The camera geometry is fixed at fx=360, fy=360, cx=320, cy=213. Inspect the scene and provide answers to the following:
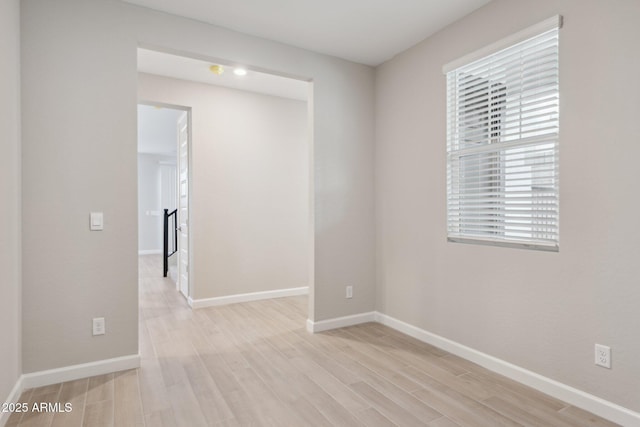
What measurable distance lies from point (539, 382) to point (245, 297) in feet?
10.6

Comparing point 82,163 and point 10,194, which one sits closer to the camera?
point 10,194

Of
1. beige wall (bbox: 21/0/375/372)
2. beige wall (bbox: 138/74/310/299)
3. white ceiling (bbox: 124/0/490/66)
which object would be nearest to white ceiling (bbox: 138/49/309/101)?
beige wall (bbox: 138/74/310/299)

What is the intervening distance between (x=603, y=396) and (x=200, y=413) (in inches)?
88.3

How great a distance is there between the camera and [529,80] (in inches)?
92.8

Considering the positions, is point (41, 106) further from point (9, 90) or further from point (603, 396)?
point (603, 396)

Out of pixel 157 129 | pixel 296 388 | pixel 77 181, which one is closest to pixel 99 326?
pixel 77 181

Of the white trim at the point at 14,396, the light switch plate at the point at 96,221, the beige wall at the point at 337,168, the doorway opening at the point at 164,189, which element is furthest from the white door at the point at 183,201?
the white trim at the point at 14,396

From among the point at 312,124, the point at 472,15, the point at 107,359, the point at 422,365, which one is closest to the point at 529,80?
the point at 472,15

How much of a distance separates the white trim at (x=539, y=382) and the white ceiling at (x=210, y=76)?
2818 millimetres

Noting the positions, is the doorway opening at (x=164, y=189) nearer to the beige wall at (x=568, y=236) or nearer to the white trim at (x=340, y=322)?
the white trim at (x=340, y=322)

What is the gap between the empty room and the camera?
200cm

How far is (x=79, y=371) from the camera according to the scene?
2428 millimetres

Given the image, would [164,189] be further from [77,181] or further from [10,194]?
[10,194]

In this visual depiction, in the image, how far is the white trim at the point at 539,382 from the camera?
1923mm
